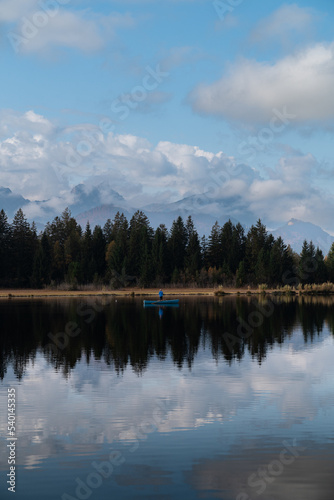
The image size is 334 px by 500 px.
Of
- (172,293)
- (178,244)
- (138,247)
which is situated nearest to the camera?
(172,293)

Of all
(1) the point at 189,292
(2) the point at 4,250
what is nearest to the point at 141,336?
(1) the point at 189,292

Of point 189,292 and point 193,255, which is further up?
point 193,255

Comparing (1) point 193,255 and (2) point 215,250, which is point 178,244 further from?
(2) point 215,250

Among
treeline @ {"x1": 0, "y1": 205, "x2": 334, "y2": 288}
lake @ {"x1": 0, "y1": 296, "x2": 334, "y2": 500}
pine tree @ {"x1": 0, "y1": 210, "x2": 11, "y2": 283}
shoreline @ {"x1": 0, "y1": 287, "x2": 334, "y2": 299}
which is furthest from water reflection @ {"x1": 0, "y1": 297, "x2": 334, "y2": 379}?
pine tree @ {"x1": 0, "y1": 210, "x2": 11, "y2": 283}

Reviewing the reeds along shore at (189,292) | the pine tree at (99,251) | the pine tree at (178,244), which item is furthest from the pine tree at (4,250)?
the pine tree at (178,244)

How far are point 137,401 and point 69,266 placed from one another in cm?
9497

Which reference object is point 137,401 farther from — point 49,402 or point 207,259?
point 207,259

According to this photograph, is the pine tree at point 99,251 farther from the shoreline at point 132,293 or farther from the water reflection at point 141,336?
the water reflection at point 141,336

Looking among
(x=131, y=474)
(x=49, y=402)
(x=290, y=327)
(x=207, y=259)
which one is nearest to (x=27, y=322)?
(x=290, y=327)

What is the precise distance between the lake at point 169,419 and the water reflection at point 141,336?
17 cm

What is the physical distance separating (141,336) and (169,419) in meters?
19.0

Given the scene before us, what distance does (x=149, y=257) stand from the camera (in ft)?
358

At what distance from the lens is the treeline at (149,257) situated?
107 m

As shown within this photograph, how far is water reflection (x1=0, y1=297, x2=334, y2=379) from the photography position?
85.3ft
